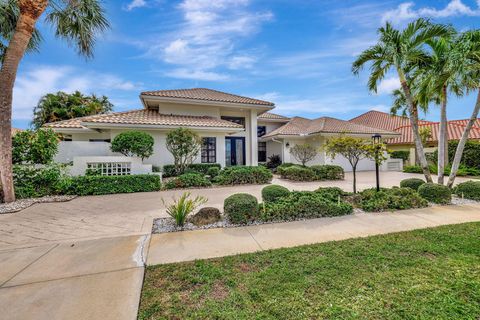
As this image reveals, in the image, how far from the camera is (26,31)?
7230 mm

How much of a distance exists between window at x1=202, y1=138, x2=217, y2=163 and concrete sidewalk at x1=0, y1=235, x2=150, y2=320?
33.4ft

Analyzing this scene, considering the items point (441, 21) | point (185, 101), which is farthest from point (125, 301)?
point (185, 101)

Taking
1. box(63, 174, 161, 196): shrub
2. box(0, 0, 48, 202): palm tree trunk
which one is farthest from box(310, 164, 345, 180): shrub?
box(0, 0, 48, 202): palm tree trunk

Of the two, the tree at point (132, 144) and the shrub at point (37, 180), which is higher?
the tree at point (132, 144)

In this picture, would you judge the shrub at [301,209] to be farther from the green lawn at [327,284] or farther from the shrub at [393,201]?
the green lawn at [327,284]

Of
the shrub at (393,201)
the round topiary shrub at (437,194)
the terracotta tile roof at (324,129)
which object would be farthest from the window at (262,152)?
the round topiary shrub at (437,194)

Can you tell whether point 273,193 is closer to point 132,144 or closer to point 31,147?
point 132,144

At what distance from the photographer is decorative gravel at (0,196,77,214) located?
6.68 metres

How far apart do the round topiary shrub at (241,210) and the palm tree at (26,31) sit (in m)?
8.60

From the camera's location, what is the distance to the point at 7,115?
739 cm

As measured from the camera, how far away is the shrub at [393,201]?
6.16m

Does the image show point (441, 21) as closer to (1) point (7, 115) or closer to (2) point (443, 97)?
(2) point (443, 97)

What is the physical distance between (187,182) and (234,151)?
22.9ft

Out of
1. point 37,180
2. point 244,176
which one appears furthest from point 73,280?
point 244,176
